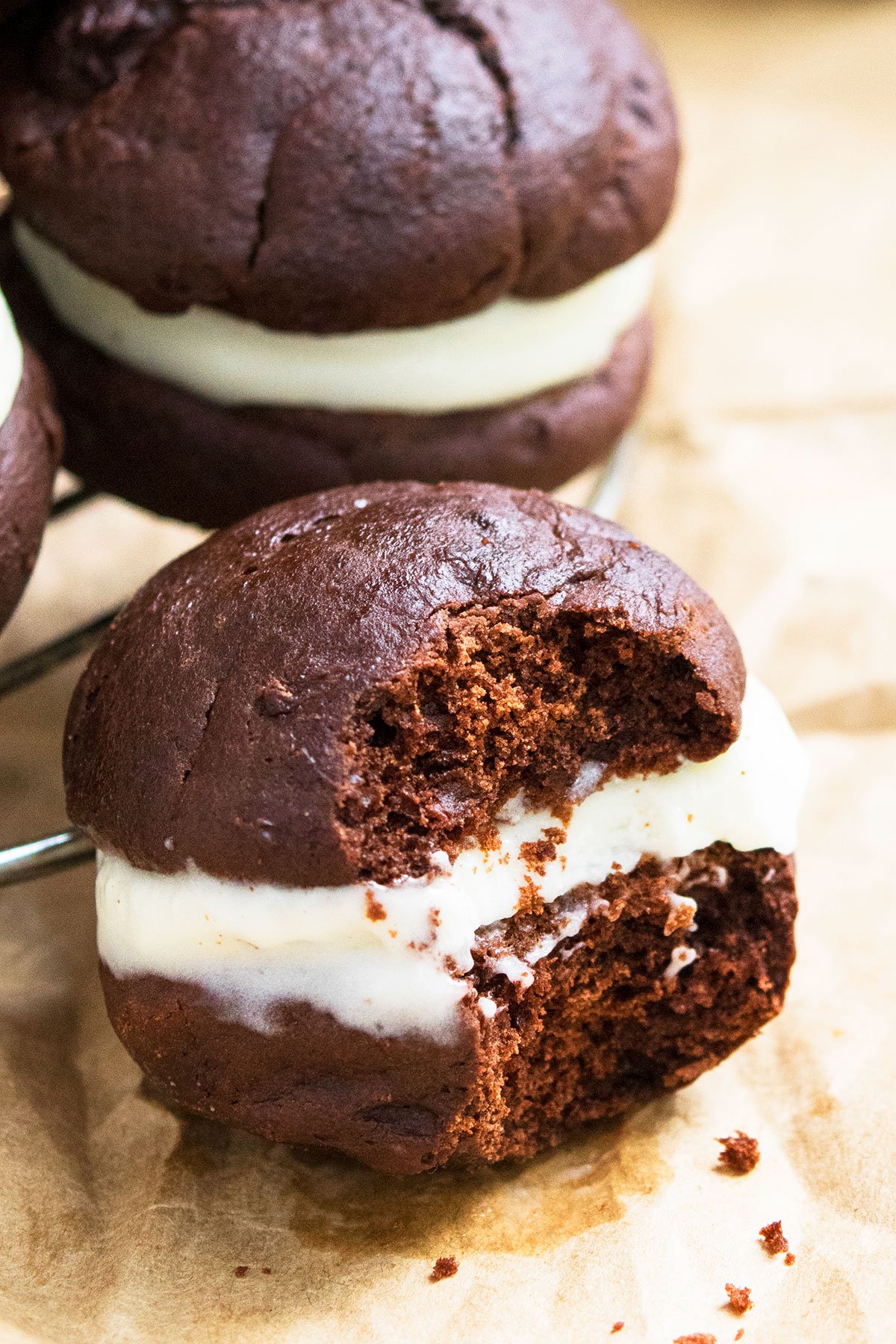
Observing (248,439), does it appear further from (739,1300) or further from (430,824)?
(739,1300)

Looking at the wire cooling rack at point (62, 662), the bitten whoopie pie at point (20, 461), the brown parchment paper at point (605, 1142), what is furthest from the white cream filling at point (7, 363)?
the brown parchment paper at point (605, 1142)

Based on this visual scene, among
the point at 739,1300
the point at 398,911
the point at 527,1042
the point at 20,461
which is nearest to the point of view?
the point at 398,911

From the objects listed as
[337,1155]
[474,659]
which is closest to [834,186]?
[474,659]

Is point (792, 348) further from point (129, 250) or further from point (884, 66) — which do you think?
point (129, 250)

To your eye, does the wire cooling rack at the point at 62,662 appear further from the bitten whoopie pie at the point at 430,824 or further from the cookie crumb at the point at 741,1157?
A: the cookie crumb at the point at 741,1157

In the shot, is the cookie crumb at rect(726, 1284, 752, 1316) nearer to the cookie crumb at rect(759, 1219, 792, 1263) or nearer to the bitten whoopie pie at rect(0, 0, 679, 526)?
the cookie crumb at rect(759, 1219, 792, 1263)

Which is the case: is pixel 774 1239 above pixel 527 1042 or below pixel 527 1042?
below

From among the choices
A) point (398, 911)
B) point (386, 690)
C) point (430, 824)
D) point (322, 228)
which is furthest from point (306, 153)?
point (398, 911)
